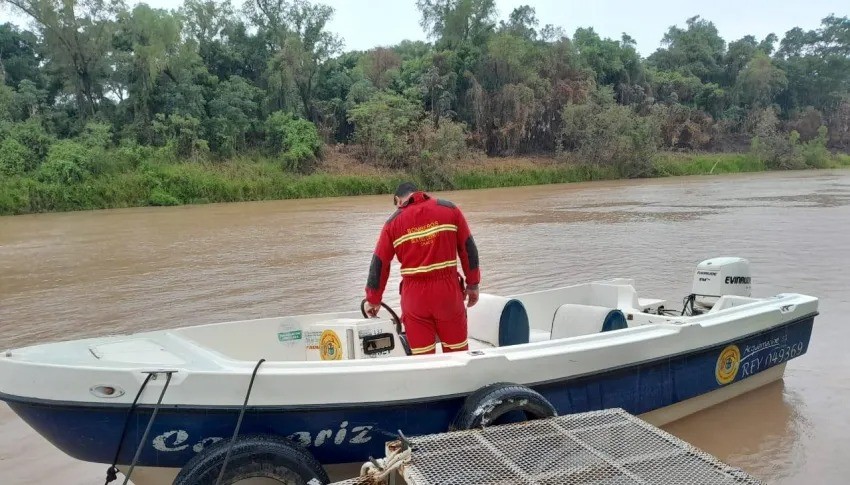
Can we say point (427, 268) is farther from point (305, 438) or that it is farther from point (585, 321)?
point (585, 321)

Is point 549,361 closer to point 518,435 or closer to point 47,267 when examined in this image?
point 518,435

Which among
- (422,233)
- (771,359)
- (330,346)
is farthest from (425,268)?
(771,359)

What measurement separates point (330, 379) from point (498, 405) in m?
0.75

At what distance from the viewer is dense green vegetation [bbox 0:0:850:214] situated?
91.9ft

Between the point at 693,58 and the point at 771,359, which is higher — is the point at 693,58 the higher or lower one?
the higher one

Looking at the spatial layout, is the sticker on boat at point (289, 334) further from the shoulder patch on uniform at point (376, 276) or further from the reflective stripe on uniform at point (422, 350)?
the reflective stripe on uniform at point (422, 350)

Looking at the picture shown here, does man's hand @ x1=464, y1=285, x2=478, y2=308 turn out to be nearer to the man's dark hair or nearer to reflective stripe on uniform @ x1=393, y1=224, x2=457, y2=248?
reflective stripe on uniform @ x1=393, y1=224, x2=457, y2=248

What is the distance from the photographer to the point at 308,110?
37.4 m

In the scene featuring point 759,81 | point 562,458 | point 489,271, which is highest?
point 759,81

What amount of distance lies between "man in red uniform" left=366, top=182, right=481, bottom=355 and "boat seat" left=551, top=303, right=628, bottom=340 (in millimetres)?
1044

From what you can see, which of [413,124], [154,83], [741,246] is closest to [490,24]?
[413,124]

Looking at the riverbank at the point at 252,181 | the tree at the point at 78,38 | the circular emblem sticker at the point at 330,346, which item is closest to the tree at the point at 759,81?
the riverbank at the point at 252,181

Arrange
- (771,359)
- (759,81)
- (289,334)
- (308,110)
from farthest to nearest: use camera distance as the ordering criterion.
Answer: (759,81)
(308,110)
(771,359)
(289,334)

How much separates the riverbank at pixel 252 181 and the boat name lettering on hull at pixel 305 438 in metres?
24.6
